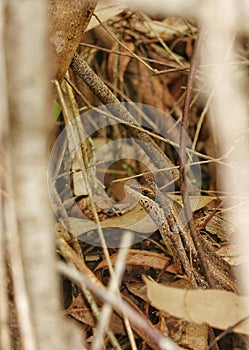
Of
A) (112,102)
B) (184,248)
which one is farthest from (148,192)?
(112,102)

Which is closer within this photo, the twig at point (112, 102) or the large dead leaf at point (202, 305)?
the large dead leaf at point (202, 305)

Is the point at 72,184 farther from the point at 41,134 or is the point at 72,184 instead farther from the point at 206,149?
the point at 41,134

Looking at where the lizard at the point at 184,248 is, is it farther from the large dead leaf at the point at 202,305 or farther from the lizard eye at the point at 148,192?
the large dead leaf at the point at 202,305

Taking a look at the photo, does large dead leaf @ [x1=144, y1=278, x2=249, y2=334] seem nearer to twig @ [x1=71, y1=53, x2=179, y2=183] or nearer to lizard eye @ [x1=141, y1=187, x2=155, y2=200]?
lizard eye @ [x1=141, y1=187, x2=155, y2=200]

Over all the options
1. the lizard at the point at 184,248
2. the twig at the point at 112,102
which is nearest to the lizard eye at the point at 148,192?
the lizard at the point at 184,248

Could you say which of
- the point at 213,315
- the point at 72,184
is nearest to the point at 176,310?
the point at 213,315
